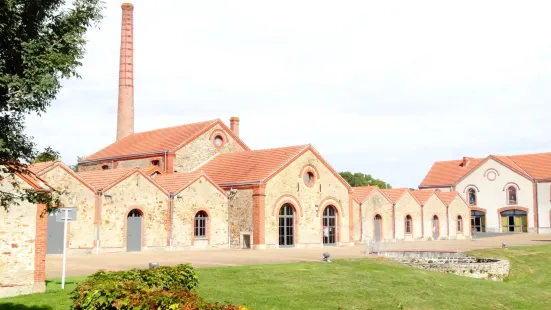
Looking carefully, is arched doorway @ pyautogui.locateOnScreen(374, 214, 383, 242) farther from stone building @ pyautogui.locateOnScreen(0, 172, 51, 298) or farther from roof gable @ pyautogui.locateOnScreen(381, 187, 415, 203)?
stone building @ pyautogui.locateOnScreen(0, 172, 51, 298)

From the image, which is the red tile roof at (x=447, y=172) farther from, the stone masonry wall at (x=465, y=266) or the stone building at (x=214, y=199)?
the stone masonry wall at (x=465, y=266)

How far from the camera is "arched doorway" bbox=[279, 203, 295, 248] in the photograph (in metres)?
36.3

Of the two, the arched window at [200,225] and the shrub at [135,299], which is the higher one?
the arched window at [200,225]

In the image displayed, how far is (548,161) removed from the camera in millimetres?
61656

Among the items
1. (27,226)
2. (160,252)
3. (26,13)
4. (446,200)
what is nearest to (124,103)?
(160,252)

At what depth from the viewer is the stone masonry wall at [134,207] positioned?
31.0m

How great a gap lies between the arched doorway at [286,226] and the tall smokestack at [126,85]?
20.7 m

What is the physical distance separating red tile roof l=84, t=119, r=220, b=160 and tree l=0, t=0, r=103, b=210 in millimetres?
31841

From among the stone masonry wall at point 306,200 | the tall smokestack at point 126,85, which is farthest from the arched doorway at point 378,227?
the tall smokestack at point 126,85

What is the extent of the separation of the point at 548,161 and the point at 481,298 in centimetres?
4692

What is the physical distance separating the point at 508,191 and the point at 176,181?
40552 mm

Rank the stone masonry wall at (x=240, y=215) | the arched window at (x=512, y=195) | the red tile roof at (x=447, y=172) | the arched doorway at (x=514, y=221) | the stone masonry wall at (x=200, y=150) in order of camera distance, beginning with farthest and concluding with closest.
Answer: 1. the red tile roof at (x=447, y=172)
2. the arched window at (x=512, y=195)
3. the arched doorway at (x=514, y=221)
4. the stone masonry wall at (x=200, y=150)
5. the stone masonry wall at (x=240, y=215)

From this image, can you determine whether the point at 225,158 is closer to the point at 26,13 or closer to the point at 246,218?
the point at 246,218

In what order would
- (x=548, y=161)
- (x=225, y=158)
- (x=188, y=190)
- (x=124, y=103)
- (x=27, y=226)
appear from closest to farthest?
(x=27, y=226)
(x=188, y=190)
(x=225, y=158)
(x=124, y=103)
(x=548, y=161)
